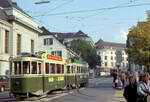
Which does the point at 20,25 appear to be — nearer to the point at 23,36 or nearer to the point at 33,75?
the point at 23,36

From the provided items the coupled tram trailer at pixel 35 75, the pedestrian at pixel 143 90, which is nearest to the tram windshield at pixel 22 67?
the coupled tram trailer at pixel 35 75

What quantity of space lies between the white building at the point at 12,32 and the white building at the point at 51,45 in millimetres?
20833

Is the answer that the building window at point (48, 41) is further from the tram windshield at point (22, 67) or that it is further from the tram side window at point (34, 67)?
the tram windshield at point (22, 67)

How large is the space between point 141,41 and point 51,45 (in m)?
42.5

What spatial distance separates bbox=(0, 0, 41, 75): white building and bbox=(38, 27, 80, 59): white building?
68.3 ft

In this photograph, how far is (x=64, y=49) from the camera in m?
72.7

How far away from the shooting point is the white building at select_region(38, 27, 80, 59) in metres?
72.7

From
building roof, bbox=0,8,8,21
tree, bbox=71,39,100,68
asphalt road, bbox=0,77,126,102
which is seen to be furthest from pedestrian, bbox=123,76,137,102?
tree, bbox=71,39,100,68

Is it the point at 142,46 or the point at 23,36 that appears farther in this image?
the point at 23,36

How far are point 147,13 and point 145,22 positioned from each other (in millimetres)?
1083

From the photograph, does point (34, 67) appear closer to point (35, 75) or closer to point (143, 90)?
point (35, 75)

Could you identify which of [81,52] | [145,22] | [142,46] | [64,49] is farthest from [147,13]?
[81,52]

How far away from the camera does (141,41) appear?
108 feet

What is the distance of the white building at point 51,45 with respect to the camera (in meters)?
72.7
